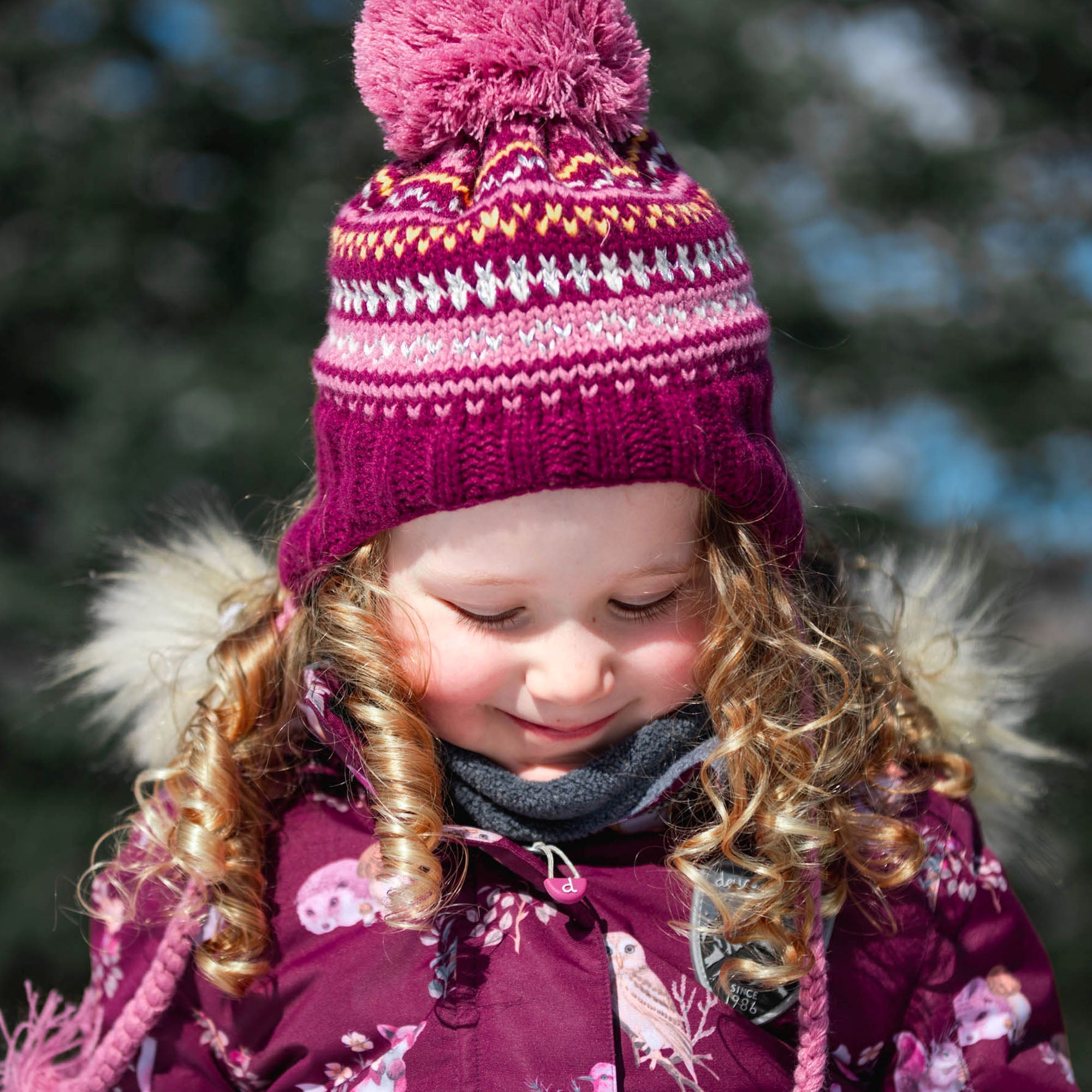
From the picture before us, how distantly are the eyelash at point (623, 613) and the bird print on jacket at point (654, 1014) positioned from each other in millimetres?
393

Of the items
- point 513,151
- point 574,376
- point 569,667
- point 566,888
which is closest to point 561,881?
point 566,888

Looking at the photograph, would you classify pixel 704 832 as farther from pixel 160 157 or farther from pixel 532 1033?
pixel 160 157

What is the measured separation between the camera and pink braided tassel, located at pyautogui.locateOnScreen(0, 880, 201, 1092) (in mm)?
1316

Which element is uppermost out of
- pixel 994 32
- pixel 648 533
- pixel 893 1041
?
pixel 994 32

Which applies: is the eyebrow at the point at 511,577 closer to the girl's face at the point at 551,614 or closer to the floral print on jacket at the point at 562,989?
the girl's face at the point at 551,614

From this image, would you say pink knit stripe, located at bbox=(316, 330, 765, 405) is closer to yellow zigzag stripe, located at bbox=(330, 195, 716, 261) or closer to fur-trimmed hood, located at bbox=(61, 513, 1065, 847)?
yellow zigzag stripe, located at bbox=(330, 195, 716, 261)

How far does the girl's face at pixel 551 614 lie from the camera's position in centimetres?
114

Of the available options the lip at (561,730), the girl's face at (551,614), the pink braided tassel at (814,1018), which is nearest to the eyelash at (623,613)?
the girl's face at (551,614)

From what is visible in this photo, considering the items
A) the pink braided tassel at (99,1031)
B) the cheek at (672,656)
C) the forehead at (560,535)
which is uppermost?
the forehead at (560,535)

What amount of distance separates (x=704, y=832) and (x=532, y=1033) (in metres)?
0.30

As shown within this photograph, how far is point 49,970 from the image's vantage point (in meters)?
2.31

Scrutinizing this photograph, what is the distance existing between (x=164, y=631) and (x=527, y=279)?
816 millimetres

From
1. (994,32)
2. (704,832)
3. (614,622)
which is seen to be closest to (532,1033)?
(704,832)

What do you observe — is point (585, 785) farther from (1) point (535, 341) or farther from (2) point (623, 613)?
(1) point (535, 341)
